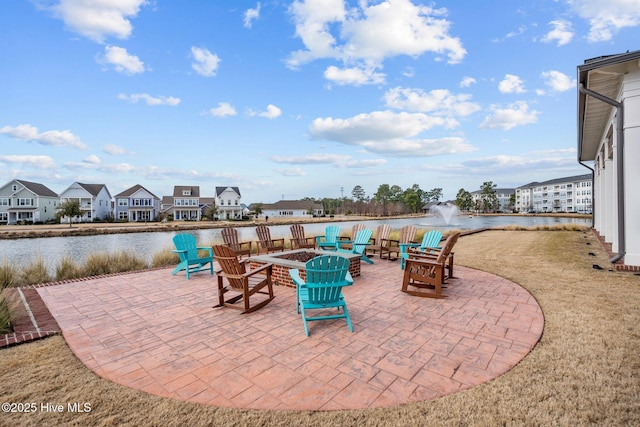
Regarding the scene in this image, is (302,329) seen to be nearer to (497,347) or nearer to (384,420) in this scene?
(384,420)

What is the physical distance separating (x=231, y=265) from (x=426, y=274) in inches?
125

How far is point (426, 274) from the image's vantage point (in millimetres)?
5059

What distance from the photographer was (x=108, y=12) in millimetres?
7656

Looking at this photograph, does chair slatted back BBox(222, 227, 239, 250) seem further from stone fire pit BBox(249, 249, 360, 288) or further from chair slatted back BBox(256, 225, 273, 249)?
stone fire pit BBox(249, 249, 360, 288)

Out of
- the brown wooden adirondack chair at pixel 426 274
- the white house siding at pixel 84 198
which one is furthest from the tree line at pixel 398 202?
the brown wooden adirondack chair at pixel 426 274

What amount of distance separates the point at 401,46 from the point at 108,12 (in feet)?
29.6

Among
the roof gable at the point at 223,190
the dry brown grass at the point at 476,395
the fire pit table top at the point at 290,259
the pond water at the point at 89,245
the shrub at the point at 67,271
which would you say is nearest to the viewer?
the dry brown grass at the point at 476,395

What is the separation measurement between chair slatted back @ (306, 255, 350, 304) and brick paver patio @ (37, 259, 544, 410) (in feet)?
1.27

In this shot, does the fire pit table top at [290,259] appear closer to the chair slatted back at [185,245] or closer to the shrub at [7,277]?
the chair slatted back at [185,245]

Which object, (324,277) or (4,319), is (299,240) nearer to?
(324,277)

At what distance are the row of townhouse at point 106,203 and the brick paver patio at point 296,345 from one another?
151ft

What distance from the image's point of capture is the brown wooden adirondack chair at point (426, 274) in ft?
15.4

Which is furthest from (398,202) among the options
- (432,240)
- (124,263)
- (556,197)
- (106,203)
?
(124,263)

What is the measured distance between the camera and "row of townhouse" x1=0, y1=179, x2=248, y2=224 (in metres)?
39.8
